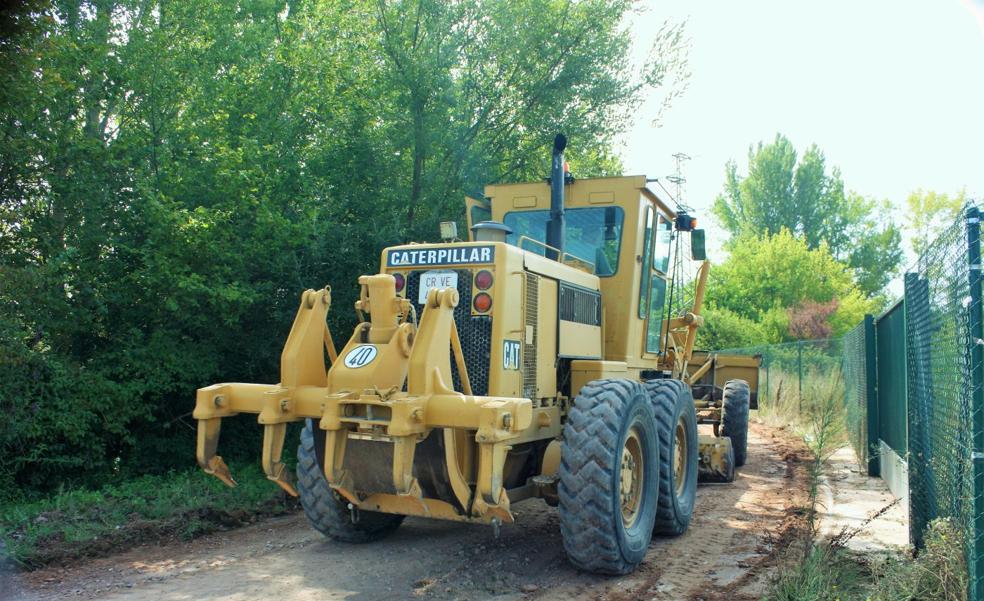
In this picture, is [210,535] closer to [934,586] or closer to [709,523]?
[709,523]

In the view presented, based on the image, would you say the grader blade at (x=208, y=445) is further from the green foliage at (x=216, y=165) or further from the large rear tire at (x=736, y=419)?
the large rear tire at (x=736, y=419)

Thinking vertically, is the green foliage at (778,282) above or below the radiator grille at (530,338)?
above

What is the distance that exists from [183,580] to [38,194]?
5.59 meters

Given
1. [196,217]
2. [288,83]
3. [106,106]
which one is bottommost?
[196,217]

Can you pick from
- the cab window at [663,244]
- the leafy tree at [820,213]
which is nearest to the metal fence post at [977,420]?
the cab window at [663,244]

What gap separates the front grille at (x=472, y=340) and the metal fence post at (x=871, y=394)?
6.24m

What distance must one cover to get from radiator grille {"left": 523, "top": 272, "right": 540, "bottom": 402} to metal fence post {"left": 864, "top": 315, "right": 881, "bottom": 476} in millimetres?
5728

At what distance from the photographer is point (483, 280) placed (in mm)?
6184

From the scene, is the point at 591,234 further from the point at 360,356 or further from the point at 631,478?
the point at 360,356

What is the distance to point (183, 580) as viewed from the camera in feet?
19.6

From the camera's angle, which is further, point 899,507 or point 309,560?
point 899,507

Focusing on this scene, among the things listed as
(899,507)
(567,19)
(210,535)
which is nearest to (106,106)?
(210,535)

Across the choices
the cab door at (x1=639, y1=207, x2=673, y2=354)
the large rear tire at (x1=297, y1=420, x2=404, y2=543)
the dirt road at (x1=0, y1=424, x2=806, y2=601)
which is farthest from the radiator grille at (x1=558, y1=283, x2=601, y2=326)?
the large rear tire at (x1=297, y1=420, x2=404, y2=543)

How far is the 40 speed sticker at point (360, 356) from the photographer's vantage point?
562cm
